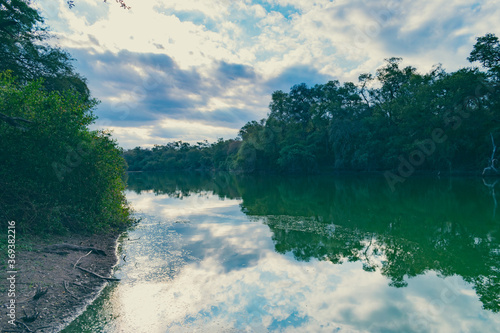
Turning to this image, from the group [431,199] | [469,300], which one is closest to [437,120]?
[431,199]

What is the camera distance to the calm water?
447 centimetres

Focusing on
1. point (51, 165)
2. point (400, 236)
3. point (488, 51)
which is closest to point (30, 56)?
point (51, 165)

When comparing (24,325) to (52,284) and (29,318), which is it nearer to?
(29,318)

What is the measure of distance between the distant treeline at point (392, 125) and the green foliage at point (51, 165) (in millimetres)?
34290

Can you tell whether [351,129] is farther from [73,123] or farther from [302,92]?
[73,123]

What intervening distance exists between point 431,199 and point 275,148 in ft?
116

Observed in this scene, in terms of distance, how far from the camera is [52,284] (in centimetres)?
502

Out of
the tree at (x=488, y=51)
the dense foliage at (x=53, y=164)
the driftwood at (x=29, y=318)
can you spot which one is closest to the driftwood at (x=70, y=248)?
the dense foliage at (x=53, y=164)

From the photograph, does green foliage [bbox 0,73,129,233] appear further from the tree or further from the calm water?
the tree

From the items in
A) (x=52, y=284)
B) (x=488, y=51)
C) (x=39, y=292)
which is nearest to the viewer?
(x=39, y=292)

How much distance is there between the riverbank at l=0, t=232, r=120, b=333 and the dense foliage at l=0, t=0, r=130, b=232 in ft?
3.12

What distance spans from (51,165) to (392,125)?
4419 cm

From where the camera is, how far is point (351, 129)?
42.7 meters

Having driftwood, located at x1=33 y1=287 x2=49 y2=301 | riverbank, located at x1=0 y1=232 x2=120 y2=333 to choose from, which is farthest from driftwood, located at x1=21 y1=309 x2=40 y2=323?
driftwood, located at x1=33 y1=287 x2=49 y2=301
